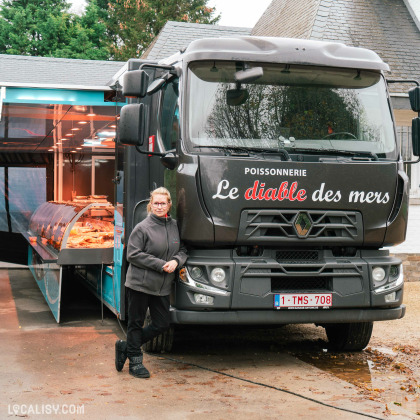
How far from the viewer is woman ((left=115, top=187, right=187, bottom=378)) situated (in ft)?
20.8

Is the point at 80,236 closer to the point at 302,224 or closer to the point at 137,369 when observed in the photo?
the point at 137,369

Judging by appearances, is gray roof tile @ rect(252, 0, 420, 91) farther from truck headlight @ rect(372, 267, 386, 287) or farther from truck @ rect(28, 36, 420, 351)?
truck headlight @ rect(372, 267, 386, 287)

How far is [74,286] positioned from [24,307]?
2.38 meters

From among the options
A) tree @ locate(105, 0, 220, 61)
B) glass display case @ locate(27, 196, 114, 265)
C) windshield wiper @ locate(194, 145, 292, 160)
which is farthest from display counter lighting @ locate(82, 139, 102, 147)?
tree @ locate(105, 0, 220, 61)

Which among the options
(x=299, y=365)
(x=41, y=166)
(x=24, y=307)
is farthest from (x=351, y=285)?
(x=41, y=166)

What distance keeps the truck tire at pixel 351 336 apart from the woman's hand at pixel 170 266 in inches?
92.5

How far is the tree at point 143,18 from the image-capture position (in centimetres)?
4106

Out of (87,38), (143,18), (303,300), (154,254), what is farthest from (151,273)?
(143,18)

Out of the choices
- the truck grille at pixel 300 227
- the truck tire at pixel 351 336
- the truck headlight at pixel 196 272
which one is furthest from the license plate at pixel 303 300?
the truck tire at pixel 351 336

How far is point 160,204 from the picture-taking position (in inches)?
252

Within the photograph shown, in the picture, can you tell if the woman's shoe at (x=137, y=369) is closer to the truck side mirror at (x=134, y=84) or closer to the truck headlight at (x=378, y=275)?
the truck headlight at (x=378, y=275)

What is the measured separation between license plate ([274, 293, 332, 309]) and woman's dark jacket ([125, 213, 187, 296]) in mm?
936

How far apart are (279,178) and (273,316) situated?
4.05ft
